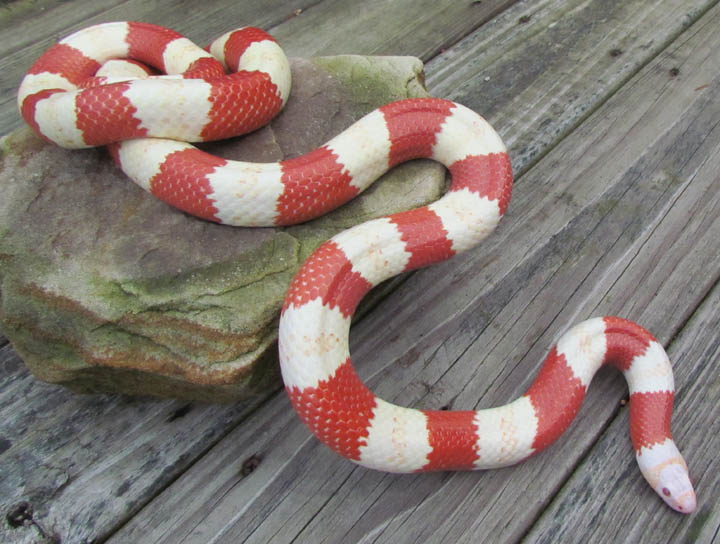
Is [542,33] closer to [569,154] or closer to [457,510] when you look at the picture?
[569,154]

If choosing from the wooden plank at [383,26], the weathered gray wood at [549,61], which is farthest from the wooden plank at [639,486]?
the wooden plank at [383,26]

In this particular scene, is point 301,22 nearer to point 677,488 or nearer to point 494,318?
point 494,318

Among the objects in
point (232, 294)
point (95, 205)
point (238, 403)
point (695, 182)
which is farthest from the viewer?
point (695, 182)

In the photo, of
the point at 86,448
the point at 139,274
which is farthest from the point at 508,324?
the point at 86,448

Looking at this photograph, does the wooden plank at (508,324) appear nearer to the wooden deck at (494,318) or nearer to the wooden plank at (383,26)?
the wooden deck at (494,318)

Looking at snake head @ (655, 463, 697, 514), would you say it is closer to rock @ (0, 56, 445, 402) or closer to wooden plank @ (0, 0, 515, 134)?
rock @ (0, 56, 445, 402)

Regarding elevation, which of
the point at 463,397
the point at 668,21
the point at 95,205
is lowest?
the point at 463,397

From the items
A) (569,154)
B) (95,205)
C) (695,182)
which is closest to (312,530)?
(95,205)
